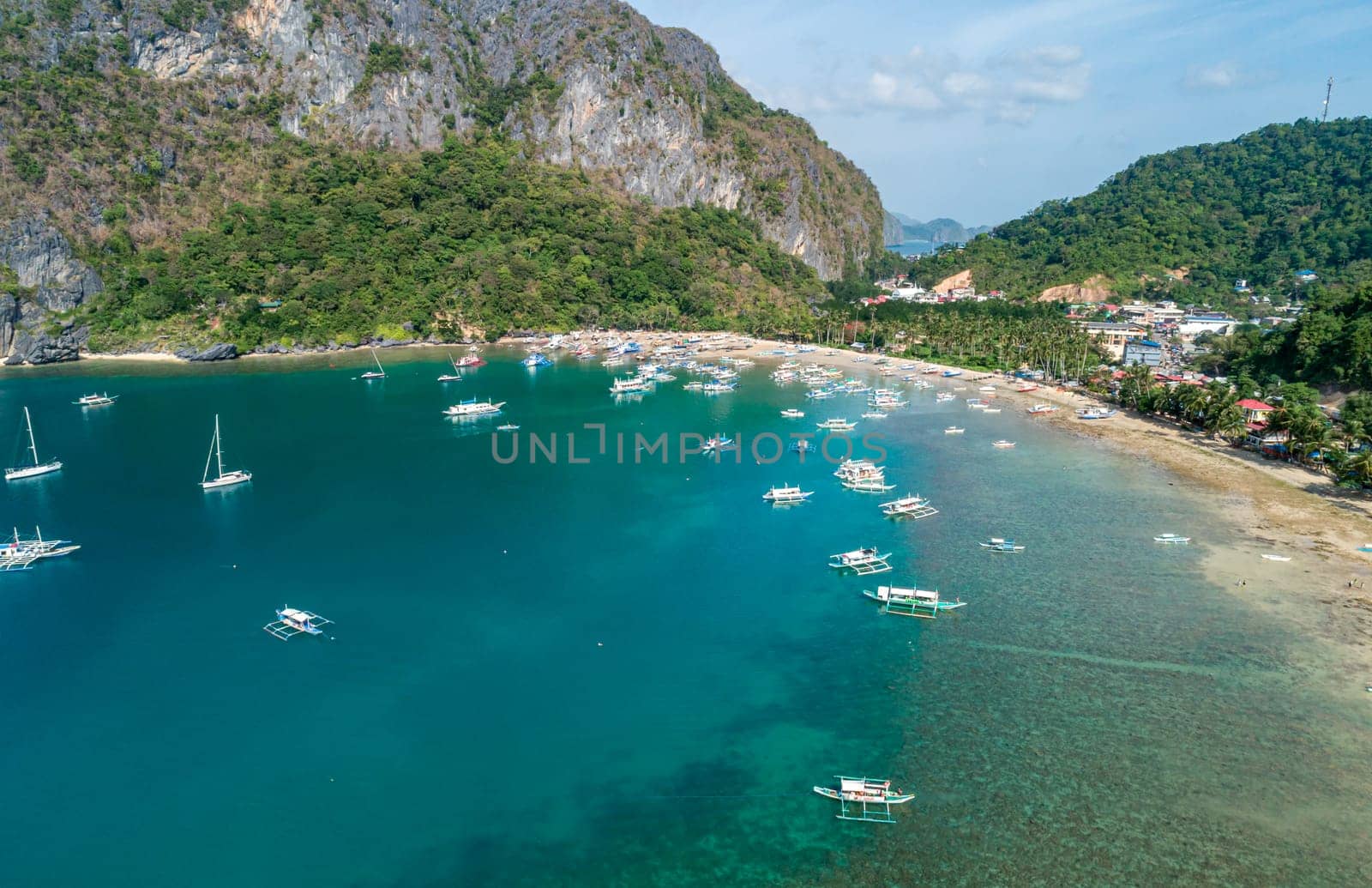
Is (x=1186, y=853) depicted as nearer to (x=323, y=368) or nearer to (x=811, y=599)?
(x=811, y=599)

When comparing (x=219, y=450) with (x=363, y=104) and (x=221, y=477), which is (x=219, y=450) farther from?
(x=363, y=104)

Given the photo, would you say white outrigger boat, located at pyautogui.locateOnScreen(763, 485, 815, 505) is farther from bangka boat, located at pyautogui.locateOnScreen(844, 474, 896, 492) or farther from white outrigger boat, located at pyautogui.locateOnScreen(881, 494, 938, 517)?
white outrigger boat, located at pyautogui.locateOnScreen(881, 494, 938, 517)

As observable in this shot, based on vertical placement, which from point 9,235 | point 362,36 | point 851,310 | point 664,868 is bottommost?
point 664,868

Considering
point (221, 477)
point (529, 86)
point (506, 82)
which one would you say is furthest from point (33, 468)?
point (506, 82)

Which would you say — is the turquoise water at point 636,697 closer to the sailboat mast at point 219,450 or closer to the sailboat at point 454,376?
the sailboat mast at point 219,450

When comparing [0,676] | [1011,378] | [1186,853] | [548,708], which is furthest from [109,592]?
[1011,378]

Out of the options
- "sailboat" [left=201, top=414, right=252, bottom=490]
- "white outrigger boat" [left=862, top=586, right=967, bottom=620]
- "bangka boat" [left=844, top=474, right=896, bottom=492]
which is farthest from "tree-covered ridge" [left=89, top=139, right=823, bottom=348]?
"white outrigger boat" [left=862, top=586, right=967, bottom=620]
